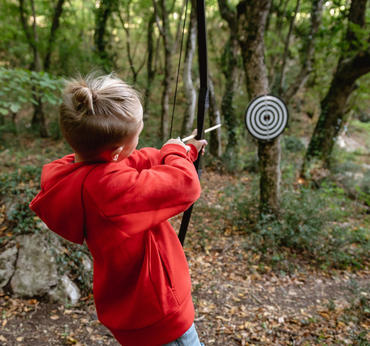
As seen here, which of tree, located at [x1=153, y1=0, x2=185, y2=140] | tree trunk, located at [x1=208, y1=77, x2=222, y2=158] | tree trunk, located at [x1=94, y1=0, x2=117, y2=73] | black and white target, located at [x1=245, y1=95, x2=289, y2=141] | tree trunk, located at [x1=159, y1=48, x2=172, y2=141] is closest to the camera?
black and white target, located at [x1=245, y1=95, x2=289, y2=141]

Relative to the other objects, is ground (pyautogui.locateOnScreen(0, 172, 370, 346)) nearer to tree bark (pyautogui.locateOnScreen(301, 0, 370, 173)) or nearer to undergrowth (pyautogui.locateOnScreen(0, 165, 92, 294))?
undergrowth (pyautogui.locateOnScreen(0, 165, 92, 294))

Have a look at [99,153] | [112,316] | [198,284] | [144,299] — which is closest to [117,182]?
[99,153]

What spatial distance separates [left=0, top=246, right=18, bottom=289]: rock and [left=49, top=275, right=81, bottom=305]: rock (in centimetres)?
47

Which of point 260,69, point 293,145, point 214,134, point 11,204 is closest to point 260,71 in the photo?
point 260,69

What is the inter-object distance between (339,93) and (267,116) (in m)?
3.84

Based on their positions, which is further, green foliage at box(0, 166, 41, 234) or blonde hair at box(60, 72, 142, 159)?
green foliage at box(0, 166, 41, 234)

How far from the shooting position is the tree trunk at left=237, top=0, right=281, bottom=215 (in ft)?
11.8

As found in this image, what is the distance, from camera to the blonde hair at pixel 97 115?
32.3 inches

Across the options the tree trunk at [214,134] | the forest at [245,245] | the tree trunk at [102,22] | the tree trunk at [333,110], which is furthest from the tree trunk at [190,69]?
the tree trunk at [102,22]

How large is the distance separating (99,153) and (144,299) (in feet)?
1.79

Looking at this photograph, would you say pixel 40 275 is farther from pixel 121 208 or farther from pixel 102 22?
pixel 102 22

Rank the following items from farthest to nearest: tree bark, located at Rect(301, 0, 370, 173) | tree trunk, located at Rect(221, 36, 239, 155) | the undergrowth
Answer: tree trunk, located at Rect(221, 36, 239, 155) → tree bark, located at Rect(301, 0, 370, 173) → the undergrowth

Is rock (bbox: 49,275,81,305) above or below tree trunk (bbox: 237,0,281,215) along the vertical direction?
below

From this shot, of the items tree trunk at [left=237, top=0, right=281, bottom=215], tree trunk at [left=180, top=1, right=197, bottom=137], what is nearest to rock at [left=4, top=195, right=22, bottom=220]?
tree trunk at [left=237, top=0, right=281, bottom=215]
